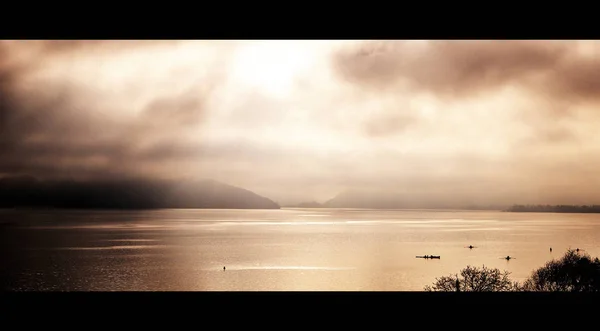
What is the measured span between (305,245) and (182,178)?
8292cm

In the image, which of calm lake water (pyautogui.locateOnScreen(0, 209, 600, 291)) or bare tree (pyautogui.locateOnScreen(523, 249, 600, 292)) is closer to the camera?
bare tree (pyautogui.locateOnScreen(523, 249, 600, 292))

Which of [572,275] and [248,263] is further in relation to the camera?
[248,263]

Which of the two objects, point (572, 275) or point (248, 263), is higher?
point (572, 275)

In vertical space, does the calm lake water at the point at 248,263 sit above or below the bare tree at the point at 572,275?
below

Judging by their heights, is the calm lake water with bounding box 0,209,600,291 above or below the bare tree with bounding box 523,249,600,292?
below

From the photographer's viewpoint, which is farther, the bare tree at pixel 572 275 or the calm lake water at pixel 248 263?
the calm lake water at pixel 248 263
